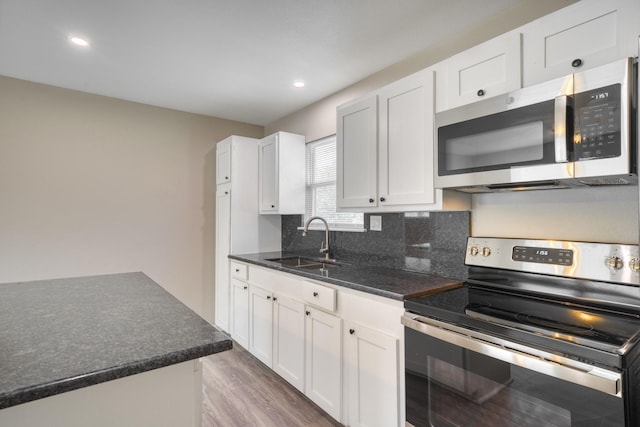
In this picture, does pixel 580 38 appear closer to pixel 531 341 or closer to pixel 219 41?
pixel 531 341

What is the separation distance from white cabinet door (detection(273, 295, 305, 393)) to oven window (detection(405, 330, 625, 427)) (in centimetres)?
94

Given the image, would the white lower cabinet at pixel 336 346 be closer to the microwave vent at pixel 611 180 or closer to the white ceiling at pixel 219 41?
the microwave vent at pixel 611 180

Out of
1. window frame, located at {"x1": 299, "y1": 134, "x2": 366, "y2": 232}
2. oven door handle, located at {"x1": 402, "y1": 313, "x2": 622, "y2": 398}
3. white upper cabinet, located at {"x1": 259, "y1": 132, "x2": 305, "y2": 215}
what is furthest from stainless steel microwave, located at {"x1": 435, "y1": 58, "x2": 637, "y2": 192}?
white upper cabinet, located at {"x1": 259, "y1": 132, "x2": 305, "y2": 215}

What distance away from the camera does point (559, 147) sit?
50.2 inches

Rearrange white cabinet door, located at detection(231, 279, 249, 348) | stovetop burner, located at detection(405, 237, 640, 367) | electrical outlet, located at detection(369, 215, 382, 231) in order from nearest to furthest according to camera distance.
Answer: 1. stovetop burner, located at detection(405, 237, 640, 367)
2. electrical outlet, located at detection(369, 215, 382, 231)
3. white cabinet door, located at detection(231, 279, 249, 348)

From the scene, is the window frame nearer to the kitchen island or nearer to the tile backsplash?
the tile backsplash

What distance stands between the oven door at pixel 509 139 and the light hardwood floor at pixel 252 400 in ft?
5.56

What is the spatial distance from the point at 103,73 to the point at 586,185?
337cm

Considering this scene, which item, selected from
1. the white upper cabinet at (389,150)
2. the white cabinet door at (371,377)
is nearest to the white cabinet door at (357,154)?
the white upper cabinet at (389,150)

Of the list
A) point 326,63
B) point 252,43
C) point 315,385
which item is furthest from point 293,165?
point 315,385

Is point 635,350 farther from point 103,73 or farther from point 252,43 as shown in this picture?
point 103,73

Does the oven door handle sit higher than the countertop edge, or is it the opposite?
the countertop edge

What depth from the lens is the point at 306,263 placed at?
3096mm

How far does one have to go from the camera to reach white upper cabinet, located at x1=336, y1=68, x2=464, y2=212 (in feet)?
6.10
